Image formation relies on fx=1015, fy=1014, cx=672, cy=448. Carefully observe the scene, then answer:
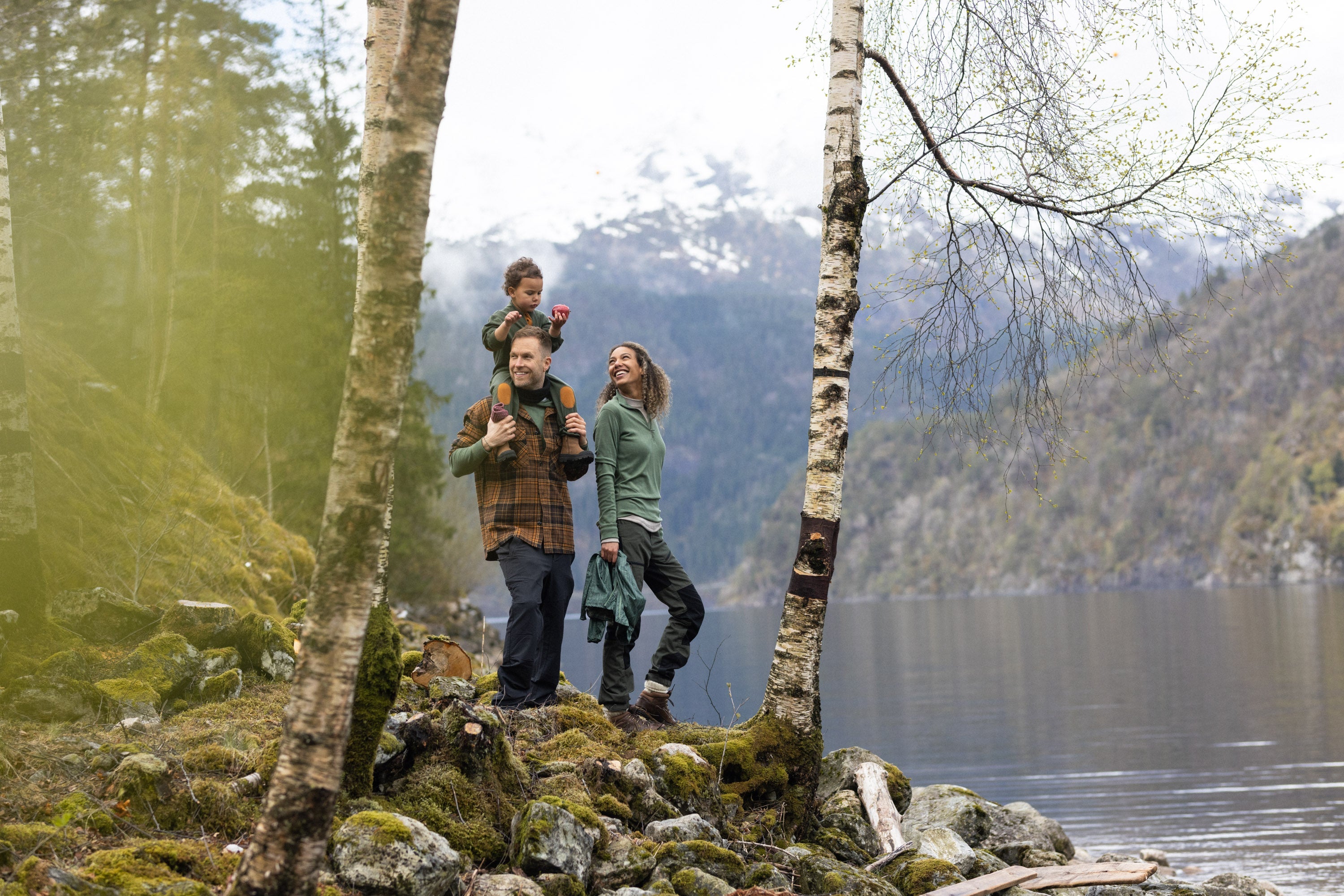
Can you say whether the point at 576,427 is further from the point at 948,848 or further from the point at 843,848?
the point at 948,848

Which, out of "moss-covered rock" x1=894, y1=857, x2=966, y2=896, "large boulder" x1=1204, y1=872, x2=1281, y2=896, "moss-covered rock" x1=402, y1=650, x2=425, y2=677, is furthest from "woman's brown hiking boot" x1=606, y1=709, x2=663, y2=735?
"large boulder" x1=1204, y1=872, x2=1281, y2=896

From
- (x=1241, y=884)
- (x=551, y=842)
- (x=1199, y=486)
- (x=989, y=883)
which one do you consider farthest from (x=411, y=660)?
(x=1199, y=486)

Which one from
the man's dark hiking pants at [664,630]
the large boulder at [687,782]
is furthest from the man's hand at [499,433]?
the large boulder at [687,782]

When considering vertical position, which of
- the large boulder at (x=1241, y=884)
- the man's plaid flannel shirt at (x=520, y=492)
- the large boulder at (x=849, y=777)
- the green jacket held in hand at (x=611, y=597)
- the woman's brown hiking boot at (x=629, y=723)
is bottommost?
the large boulder at (x=1241, y=884)

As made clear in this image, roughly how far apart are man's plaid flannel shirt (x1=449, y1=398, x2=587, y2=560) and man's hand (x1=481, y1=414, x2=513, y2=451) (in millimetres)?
320

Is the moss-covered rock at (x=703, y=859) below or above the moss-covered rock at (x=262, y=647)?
below

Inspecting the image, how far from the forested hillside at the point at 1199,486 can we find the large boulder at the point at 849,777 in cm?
11959

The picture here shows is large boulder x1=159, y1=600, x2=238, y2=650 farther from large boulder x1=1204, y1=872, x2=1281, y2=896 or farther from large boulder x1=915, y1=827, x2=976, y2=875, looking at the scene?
large boulder x1=1204, y1=872, x2=1281, y2=896

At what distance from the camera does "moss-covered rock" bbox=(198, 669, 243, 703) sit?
19.8 ft

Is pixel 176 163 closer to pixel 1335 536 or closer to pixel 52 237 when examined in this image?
pixel 52 237

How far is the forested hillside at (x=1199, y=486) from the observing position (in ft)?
410

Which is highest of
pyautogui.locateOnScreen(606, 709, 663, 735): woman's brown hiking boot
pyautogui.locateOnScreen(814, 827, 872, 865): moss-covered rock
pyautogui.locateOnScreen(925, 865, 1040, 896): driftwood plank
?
pyautogui.locateOnScreen(606, 709, 663, 735): woman's brown hiking boot

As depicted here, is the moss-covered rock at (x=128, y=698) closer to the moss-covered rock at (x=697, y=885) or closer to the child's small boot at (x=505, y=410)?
the child's small boot at (x=505, y=410)

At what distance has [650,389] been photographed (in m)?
6.89
